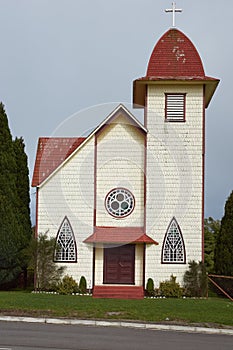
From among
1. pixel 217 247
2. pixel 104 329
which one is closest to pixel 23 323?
pixel 104 329

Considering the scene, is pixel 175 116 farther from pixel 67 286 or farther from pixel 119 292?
pixel 67 286

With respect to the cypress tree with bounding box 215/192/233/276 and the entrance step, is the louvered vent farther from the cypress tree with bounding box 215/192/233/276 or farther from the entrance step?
the entrance step

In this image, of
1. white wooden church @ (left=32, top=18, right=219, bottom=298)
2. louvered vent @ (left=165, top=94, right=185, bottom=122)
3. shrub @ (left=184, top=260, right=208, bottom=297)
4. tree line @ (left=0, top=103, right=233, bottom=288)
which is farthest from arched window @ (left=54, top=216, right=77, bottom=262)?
louvered vent @ (left=165, top=94, right=185, bottom=122)

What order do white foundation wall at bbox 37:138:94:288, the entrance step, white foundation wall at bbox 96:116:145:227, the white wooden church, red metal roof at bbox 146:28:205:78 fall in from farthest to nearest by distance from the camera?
Answer: 1. red metal roof at bbox 146:28:205:78
2. white foundation wall at bbox 96:116:145:227
3. white foundation wall at bbox 37:138:94:288
4. the white wooden church
5. the entrance step

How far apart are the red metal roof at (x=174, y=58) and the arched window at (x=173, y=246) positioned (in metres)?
6.53

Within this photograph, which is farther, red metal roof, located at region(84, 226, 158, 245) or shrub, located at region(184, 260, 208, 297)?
red metal roof, located at region(84, 226, 158, 245)

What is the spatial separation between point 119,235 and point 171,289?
10.3 feet

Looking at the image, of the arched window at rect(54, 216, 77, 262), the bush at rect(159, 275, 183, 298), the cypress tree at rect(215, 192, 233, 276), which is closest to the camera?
the bush at rect(159, 275, 183, 298)

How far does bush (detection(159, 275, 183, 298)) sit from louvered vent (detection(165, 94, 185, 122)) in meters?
6.83

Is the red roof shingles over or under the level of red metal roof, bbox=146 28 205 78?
under

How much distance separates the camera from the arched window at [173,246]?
2656 cm

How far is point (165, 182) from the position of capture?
1058 inches

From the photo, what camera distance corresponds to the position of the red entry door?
27000 mm

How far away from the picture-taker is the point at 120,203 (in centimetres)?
2736
